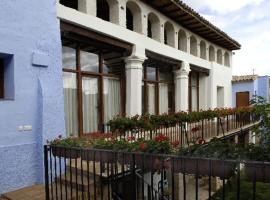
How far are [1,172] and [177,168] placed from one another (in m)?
3.93

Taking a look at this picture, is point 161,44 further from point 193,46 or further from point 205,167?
point 205,167

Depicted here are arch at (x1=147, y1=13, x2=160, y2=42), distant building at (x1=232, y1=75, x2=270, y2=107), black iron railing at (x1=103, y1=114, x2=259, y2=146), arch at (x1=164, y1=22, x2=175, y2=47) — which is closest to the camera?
black iron railing at (x1=103, y1=114, x2=259, y2=146)

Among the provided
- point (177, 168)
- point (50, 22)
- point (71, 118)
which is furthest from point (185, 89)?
point (177, 168)

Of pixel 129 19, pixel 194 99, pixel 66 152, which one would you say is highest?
pixel 129 19

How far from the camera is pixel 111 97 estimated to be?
1027cm

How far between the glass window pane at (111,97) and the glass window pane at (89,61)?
587 mm

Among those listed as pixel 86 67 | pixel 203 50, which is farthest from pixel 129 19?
pixel 203 50

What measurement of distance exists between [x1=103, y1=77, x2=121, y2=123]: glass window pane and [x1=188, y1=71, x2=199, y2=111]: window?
6315 millimetres

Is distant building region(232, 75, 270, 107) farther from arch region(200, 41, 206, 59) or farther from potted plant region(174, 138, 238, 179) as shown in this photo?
potted plant region(174, 138, 238, 179)

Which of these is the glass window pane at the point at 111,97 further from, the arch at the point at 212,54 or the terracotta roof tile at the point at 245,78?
the terracotta roof tile at the point at 245,78

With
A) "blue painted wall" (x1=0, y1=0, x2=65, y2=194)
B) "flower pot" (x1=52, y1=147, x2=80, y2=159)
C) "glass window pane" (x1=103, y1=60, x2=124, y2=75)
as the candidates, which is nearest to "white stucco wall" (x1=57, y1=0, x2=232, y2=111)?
"blue painted wall" (x1=0, y1=0, x2=65, y2=194)

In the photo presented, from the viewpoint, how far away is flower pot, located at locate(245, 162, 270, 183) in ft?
9.80

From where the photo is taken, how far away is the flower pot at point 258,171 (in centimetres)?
299

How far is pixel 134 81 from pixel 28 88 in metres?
4.35
